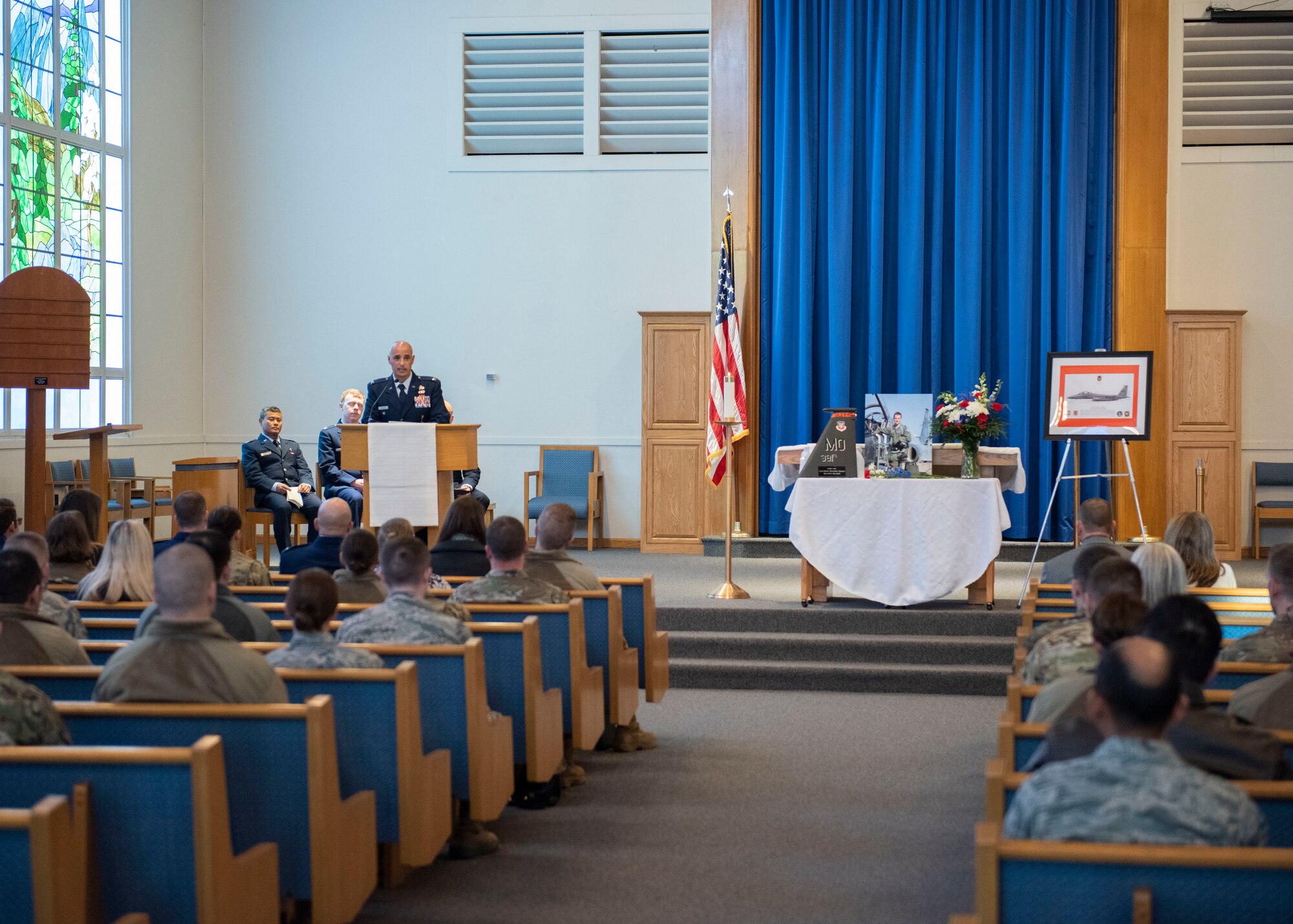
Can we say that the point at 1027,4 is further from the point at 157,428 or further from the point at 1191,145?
the point at 157,428

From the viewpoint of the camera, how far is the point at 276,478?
872 centimetres

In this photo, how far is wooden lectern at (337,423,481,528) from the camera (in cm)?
726

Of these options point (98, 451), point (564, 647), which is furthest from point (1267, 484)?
point (98, 451)

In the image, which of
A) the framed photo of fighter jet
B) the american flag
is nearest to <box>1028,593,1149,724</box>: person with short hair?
the framed photo of fighter jet

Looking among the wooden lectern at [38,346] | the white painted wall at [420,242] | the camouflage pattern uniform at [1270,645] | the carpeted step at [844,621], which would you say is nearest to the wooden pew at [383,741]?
the camouflage pattern uniform at [1270,645]

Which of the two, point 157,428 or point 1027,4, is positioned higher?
point 1027,4

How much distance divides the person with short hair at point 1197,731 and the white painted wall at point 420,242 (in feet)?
25.1

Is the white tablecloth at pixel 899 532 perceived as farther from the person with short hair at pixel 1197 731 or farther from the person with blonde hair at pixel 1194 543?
the person with short hair at pixel 1197 731

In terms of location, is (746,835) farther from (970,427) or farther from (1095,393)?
(1095,393)

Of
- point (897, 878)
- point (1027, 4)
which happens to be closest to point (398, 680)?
point (897, 878)

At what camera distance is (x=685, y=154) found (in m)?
10.1

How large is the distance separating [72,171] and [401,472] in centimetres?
401

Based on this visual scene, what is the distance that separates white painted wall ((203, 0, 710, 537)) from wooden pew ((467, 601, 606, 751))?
580 centimetres

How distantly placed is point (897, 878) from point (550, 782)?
1.23m
